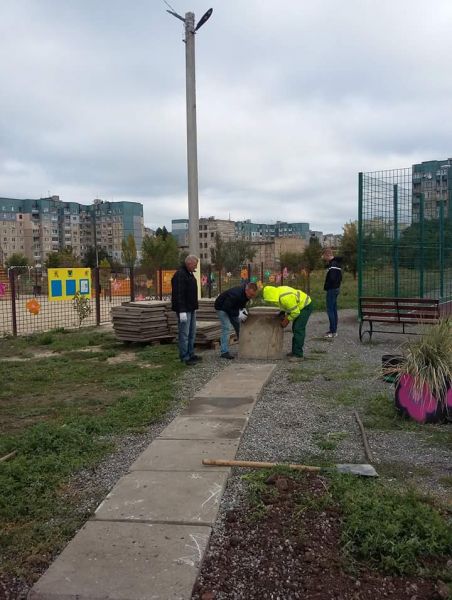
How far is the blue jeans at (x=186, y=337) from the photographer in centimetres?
952

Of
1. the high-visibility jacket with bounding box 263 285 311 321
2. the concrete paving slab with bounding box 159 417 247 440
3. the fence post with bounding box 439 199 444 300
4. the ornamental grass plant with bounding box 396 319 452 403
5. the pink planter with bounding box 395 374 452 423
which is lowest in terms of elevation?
the concrete paving slab with bounding box 159 417 247 440

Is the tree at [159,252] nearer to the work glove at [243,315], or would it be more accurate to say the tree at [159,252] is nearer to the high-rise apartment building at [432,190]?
the high-rise apartment building at [432,190]

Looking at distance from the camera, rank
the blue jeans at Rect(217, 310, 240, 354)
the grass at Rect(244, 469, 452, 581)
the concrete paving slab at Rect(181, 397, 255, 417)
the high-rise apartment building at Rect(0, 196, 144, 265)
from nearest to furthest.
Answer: the grass at Rect(244, 469, 452, 581) → the concrete paving slab at Rect(181, 397, 255, 417) → the blue jeans at Rect(217, 310, 240, 354) → the high-rise apartment building at Rect(0, 196, 144, 265)

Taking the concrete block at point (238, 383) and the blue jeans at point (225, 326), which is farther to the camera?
the blue jeans at point (225, 326)

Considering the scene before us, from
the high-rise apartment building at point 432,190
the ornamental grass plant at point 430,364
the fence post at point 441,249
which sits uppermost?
the high-rise apartment building at point 432,190

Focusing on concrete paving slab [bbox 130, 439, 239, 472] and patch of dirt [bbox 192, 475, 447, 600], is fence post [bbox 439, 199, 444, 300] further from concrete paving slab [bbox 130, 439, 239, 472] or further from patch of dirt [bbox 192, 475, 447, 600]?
patch of dirt [bbox 192, 475, 447, 600]

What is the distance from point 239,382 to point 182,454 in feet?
9.85

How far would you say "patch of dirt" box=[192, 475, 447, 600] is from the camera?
2.90 m

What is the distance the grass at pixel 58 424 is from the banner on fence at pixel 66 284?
17.9 ft

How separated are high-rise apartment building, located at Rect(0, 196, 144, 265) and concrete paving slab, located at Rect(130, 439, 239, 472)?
5212 inches

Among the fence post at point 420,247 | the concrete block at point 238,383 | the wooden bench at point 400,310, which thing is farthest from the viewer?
the fence post at point 420,247

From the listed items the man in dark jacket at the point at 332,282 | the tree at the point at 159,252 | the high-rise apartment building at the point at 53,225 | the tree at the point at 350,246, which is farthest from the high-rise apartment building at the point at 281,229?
the man in dark jacket at the point at 332,282

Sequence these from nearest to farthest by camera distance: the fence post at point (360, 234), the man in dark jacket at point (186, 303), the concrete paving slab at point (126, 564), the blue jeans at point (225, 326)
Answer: the concrete paving slab at point (126, 564) → the man in dark jacket at point (186, 303) → the blue jeans at point (225, 326) → the fence post at point (360, 234)

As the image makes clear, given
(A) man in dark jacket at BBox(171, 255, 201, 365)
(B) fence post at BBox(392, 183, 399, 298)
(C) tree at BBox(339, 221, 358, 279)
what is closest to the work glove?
(A) man in dark jacket at BBox(171, 255, 201, 365)
